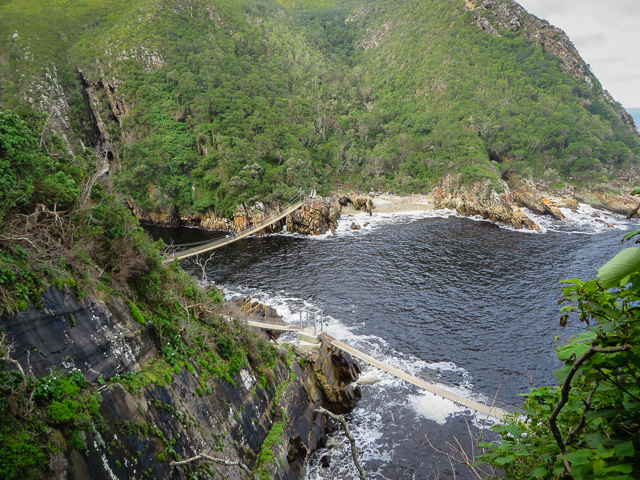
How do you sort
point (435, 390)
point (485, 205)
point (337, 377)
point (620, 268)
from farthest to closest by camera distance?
point (485, 205) < point (337, 377) < point (435, 390) < point (620, 268)

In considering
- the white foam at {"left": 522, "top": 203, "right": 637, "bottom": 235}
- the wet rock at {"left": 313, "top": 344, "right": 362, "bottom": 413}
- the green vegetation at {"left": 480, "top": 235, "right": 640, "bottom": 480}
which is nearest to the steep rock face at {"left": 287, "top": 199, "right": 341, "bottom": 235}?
the wet rock at {"left": 313, "top": 344, "right": 362, "bottom": 413}

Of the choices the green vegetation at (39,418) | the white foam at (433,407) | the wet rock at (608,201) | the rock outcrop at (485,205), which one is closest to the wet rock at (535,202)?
the rock outcrop at (485,205)

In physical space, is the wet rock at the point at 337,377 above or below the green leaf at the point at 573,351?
below

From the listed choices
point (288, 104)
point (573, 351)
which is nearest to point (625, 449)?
point (573, 351)

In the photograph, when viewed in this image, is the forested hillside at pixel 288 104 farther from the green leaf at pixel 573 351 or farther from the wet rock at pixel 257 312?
the green leaf at pixel 573 351

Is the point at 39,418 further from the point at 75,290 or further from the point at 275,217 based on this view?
the point at 275,217

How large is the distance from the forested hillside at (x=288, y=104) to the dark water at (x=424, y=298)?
10.9 meters

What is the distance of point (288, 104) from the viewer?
186 ft

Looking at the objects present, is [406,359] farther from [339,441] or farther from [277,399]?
[277,399]

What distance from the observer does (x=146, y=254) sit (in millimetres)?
9523

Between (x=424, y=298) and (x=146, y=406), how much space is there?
763 inches

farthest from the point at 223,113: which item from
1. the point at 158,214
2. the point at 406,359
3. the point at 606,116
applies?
the point at 606,116

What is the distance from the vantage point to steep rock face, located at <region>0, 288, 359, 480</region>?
5824mm

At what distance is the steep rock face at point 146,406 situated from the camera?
582 cm
